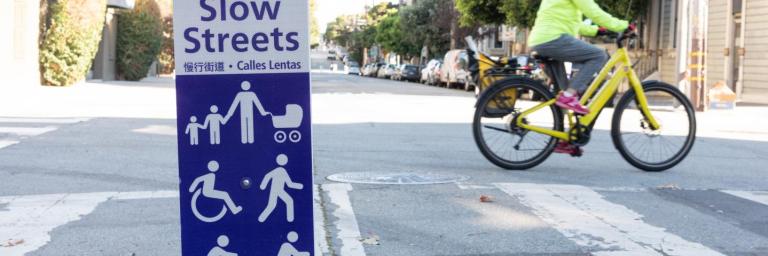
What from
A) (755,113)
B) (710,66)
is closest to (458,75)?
(710,66)

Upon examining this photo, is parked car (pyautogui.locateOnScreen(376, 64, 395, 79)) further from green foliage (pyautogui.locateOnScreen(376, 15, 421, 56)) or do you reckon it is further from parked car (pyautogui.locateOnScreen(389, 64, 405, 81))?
green foliage (pyautogui.locateOnScreen(376, 15, 421, 56))

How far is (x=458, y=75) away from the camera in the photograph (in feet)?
120

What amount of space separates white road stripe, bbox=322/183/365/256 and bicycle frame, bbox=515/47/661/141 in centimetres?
175

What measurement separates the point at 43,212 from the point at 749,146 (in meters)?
7.84

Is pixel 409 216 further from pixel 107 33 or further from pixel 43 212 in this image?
pixel 107 33

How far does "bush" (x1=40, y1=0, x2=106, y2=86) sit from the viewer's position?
26.9 metres

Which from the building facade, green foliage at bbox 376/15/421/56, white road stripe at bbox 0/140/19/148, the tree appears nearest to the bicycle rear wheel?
white road stripe at bbox 0/140/19/148

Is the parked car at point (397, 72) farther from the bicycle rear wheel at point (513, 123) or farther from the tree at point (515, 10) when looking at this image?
the bicycle rear wheel at point (513, 123)

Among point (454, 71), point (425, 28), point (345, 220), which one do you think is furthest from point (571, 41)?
point (425, 28)

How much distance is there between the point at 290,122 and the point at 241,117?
0.49ft

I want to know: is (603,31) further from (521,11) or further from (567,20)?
(521,11)

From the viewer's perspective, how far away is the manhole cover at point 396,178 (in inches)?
268

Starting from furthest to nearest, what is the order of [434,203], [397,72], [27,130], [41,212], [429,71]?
[397,72] → [429,71] → [27,130] → [434,203] → [41,212]

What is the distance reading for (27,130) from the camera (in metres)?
11.3
